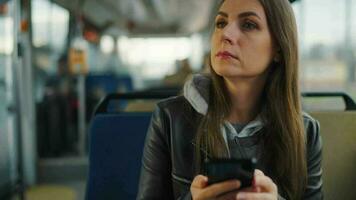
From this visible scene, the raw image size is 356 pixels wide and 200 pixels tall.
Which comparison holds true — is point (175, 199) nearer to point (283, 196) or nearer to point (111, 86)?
point (283, 196)

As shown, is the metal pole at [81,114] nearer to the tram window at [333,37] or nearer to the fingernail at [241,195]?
the tram window at [333,37]

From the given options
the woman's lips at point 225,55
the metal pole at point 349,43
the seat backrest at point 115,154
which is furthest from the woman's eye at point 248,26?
the metal pole at point 349,43

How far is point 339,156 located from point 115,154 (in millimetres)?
1029

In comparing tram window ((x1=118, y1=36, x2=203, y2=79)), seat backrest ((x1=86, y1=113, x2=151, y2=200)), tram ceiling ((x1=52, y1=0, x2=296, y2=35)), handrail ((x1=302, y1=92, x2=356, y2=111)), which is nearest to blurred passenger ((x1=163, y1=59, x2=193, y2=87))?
tram ceiling ((x1=52, y1=0, x2=296, y2=35))

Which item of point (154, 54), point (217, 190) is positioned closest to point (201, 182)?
point (217, 190)

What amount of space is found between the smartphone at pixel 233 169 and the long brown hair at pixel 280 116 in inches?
13.3

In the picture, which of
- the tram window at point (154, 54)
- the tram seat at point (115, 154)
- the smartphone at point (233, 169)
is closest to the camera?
the smartphone at point (233, 169)

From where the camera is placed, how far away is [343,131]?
194 centimetres

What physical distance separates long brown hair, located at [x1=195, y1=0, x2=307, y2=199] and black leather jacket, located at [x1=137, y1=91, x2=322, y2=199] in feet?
0.15

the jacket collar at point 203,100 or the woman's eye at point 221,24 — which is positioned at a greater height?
the woman's eye at point 221,24

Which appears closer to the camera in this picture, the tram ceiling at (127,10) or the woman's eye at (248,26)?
the woman's eye at (248,26)

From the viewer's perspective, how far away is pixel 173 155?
1.35m

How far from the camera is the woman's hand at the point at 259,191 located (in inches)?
37.7

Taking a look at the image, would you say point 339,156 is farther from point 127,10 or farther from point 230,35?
point 127,10
